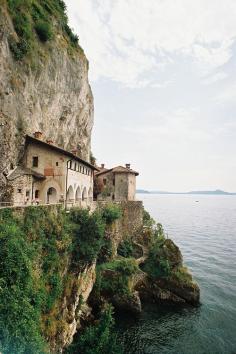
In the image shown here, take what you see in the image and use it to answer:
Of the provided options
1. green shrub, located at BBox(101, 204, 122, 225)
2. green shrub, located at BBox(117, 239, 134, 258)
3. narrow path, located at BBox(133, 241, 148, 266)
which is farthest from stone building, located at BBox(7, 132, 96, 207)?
narrow path, located at BBox(133, 241, 148, 266)

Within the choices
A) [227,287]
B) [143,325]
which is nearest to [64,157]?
[143,325]

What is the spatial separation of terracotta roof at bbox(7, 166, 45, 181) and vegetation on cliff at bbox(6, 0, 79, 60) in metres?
10.7

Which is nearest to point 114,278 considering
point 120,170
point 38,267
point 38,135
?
point 38,267

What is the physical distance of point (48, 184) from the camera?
94.7 ft

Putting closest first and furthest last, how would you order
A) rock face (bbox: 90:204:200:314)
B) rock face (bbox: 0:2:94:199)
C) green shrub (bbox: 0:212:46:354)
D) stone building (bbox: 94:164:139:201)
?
1. green shrub (bbox: 0:212:46:354)
2. rock face (bbox: 0:2:94:199)
3. rock face (bbox: 90:204:200:314)
4. stone building (bbox: 94:164:139:201)

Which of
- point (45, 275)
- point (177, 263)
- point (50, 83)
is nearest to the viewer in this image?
point (45, 275)

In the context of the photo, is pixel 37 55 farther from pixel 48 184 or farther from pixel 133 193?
pixel 133 193

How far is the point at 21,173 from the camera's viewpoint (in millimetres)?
25094

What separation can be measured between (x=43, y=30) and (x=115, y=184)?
30465 millimetres

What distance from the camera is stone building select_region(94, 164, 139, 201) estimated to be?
5162cm

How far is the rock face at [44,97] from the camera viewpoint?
22.9 metres

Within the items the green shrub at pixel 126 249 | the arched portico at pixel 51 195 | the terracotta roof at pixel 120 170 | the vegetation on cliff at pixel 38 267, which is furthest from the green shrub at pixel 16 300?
the terracotta roof at pixel 120 170

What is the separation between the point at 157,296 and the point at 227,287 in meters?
11.8

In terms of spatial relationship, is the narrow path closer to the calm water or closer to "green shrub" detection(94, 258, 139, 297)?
"green shrub" detection(94, 258, 139, 297)
